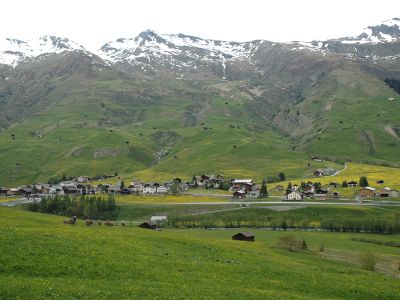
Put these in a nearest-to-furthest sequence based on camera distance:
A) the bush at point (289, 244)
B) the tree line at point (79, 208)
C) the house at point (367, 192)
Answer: the bush at point (289, 244) < the tree line at point (79, 208) < the house at point (367, 192)

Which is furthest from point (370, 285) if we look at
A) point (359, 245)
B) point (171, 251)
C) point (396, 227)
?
point (396, 227)

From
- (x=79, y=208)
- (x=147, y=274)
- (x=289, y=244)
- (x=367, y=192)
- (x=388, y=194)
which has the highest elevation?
(x=367, y=192)

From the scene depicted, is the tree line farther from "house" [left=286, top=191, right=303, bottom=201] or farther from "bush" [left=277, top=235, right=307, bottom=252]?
"bush" [left=277, top=235, right=307, bottom=252]

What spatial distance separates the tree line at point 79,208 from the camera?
15950 centimetres

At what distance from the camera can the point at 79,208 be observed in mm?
161125

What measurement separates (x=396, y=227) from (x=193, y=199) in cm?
8530

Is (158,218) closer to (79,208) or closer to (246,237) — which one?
(79,208)

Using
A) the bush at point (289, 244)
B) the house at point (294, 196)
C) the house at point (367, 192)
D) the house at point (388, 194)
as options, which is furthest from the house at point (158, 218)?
the house at point (388, 194)

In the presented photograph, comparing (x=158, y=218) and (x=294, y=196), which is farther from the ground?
(x=294, y=196)

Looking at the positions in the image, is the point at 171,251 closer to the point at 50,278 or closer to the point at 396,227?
the point at 50,278

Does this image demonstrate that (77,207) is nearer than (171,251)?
No

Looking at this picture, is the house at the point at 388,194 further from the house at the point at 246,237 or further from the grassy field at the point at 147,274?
the grassy field at the point at 147,274

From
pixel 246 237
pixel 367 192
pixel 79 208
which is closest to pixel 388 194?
pixel 367 192

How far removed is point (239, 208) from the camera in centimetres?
16988
